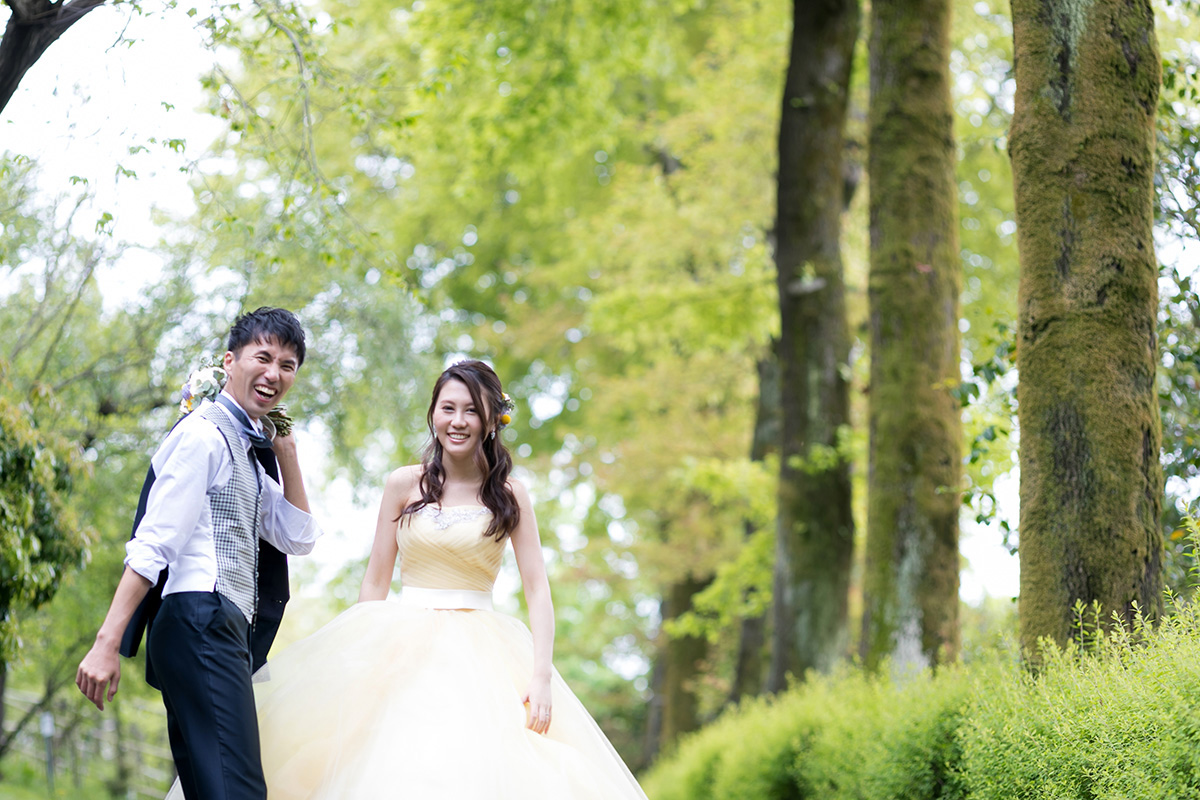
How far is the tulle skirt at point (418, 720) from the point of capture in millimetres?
3900

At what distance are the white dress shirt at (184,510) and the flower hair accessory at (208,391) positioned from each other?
24cm

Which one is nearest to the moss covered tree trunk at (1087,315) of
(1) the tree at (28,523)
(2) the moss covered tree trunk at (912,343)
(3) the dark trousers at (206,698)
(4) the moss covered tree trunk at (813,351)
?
(2) the moss covered tree trunk at (912,343)

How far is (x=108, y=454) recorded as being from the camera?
11.4m

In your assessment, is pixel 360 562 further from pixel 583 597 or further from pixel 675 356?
pixel 583 597

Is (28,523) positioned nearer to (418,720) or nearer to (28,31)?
(28,31)

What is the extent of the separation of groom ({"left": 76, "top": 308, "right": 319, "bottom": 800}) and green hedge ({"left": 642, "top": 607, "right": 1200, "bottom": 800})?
283cm

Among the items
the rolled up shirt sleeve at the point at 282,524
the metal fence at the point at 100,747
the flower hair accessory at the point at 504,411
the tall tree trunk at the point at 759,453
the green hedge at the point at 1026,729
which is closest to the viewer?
the green hedge at the point at 1026,729

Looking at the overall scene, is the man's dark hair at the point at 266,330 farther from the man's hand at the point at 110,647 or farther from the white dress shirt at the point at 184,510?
the man's hand at the point at 110,647

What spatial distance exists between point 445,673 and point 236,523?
0.98 metres

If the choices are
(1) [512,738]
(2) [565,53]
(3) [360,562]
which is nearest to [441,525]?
(1) [512,738]

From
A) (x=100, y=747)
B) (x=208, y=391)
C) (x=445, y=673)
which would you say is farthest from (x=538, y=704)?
(x=100, y=747)

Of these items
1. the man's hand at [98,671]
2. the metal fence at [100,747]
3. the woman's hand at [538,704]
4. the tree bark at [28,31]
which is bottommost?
the metal fence at [100,747]

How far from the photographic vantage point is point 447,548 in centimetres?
474

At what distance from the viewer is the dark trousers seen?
148 inches
